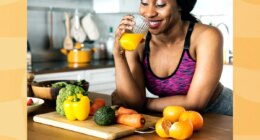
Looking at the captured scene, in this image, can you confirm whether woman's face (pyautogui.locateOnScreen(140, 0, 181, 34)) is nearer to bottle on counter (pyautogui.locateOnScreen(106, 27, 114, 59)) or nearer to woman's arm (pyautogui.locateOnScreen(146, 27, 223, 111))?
woman's arm (pyautogui.locateOnScreen(146, 27, 223, 111))

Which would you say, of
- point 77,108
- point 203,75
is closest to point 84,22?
point 203,75

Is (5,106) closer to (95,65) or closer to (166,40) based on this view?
(166,40)

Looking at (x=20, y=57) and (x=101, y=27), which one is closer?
(x=20, y=57)

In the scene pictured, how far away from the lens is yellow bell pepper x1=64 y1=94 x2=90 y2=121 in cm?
133

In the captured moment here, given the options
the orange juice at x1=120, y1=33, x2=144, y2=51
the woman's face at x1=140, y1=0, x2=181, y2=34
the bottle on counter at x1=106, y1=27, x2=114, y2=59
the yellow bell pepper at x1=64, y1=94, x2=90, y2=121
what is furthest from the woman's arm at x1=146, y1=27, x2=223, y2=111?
the bottle on counter at x1=106, y1=27, x2=114, y2=59

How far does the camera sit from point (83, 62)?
3873mm

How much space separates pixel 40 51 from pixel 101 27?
87 cm

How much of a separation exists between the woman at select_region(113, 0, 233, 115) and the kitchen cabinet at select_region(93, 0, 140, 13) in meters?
2.19

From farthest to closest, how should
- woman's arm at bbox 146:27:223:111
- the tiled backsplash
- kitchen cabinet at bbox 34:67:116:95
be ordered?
the tiled backsplash < kitchen cabinet at bbox 34:67:116:95 < woman's arm at bbox 146:27:223:111

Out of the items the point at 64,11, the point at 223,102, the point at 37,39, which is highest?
the point at 64,11

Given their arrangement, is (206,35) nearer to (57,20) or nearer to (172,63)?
(172,63)

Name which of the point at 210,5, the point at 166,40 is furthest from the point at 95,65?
the point at 166,40

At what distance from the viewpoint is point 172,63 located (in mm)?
1909

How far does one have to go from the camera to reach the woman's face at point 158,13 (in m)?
1.69
